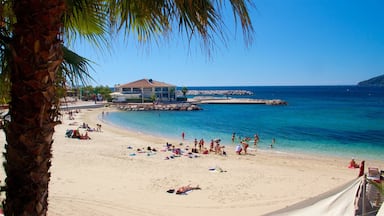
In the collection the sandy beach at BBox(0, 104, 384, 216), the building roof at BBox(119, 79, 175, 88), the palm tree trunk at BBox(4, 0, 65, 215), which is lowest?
the sandy beach at BBox(0, 104, 384, 216)

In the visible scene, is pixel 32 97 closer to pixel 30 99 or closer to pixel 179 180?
pixel 30 99

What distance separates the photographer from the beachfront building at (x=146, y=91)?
214 feet

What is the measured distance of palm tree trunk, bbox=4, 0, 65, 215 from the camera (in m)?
1.91

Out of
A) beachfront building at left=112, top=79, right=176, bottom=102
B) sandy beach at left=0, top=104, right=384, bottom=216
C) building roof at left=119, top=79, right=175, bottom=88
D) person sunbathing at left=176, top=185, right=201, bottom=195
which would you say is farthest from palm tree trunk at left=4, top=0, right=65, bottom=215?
building roof at left=119, top=79, right=175, bottom=88

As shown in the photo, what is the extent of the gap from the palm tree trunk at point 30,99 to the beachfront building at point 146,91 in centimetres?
6215

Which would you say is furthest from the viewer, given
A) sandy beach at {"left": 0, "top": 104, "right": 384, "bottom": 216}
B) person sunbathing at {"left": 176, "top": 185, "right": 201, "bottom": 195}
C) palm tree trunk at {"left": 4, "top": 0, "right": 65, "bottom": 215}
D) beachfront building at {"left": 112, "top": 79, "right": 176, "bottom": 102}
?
beachfront building at {"left": 112, "top": 79, "right": 176, "bottom": 102}

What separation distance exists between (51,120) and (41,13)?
25.5 inches

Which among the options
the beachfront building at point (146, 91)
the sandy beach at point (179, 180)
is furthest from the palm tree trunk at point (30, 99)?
the beachfront building at point (146, 91)

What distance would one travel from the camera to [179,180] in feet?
39.4

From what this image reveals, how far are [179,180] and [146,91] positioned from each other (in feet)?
182

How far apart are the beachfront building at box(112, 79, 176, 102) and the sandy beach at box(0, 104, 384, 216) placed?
45.6 meters

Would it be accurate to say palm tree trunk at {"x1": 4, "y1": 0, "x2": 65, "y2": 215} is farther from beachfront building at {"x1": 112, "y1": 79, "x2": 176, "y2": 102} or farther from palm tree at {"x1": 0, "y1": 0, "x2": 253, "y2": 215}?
beachfront building at {"x1": 112, "y1": 79, "x2": 176, "y2": 102}

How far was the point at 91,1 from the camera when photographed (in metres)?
2.66

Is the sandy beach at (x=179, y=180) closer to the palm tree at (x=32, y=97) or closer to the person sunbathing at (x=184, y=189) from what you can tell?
the person sunbathing at (x=184, y=189)
